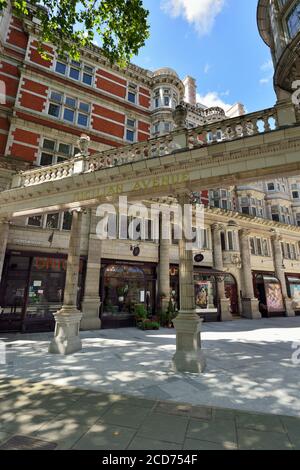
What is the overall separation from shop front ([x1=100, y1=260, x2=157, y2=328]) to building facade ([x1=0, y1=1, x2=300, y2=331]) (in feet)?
0.21

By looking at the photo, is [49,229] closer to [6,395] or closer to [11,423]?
[6,395]

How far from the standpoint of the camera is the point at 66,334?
8023 millimetres

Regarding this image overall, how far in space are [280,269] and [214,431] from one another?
70.5ft

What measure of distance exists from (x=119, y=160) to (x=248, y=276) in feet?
51.9

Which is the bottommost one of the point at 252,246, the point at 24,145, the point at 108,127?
the point at 252,246

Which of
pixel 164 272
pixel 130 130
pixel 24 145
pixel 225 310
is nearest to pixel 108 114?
pixel 130 130

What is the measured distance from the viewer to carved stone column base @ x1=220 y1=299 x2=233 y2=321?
17.8m

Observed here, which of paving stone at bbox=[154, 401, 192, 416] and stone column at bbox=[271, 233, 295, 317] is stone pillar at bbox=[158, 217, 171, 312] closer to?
paving stone at bbox=[154, 401, 192, 416]

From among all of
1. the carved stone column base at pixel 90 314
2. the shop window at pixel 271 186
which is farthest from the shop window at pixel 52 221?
the shop window at pixel 271 186

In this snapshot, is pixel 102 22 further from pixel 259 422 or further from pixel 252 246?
pixel 252 246
